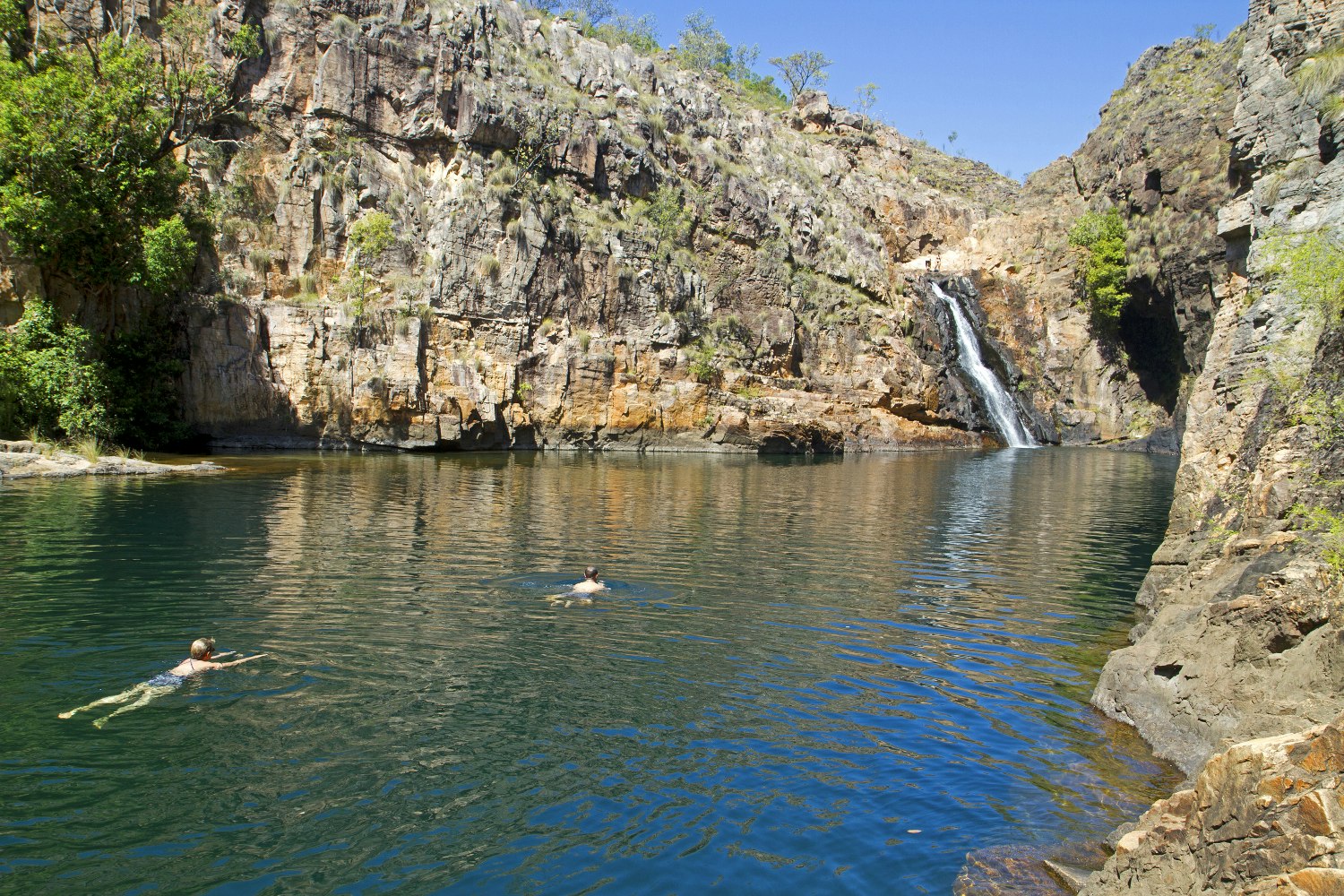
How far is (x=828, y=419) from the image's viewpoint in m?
61.2

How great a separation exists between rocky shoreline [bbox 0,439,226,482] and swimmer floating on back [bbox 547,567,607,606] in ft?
79.1

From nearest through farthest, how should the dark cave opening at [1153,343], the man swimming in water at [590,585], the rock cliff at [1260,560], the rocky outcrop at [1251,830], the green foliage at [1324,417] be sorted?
1. the rocky outcrop at [1251,830]
2. the rock cliff at [1260,560]
3. the green foliage at [1324,417]
4. the man swimming in water at [590,585]
5. the dark cave opening at [1153,343]

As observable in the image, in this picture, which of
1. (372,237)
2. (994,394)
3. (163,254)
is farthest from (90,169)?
(994,394)

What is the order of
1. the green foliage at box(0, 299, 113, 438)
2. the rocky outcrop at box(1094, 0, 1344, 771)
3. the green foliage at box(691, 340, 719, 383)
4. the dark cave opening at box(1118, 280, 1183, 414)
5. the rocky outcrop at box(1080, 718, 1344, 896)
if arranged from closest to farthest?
the rocky outcrop at box(1080, 718, 1344, 896)
the rocky outcrop at box(1094, 0, 1344, 771)
the green foliage at box(0, 299, 113, 438)
the green foliage at box(691, 340, 719, 383)
the dark cave opening at box(1118, 280, 1183, 414)

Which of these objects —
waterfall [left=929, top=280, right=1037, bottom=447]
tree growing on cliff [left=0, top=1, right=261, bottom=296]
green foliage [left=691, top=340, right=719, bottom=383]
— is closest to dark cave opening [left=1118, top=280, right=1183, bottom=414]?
waterfall [left=929, top=280, right=1037, bottom=447]

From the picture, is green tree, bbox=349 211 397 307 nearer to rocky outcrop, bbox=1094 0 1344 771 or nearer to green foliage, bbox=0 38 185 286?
green foliage, bbox=0 38 185 286

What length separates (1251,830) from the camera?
5.53m

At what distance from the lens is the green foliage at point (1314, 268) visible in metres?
12.3

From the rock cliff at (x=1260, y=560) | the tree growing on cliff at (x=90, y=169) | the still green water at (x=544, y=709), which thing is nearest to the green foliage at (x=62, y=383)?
the tree growing on cliff at (x=90, y=169)

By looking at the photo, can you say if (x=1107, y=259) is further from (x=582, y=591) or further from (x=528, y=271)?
(x=582, y=591)

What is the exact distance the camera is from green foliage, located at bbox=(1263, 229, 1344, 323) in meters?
12.3

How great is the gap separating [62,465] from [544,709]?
101 ft

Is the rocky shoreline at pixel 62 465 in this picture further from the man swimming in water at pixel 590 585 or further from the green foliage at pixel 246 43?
the green foliage at pixel 246 43

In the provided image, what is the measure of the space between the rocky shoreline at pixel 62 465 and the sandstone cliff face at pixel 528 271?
1123 cm
